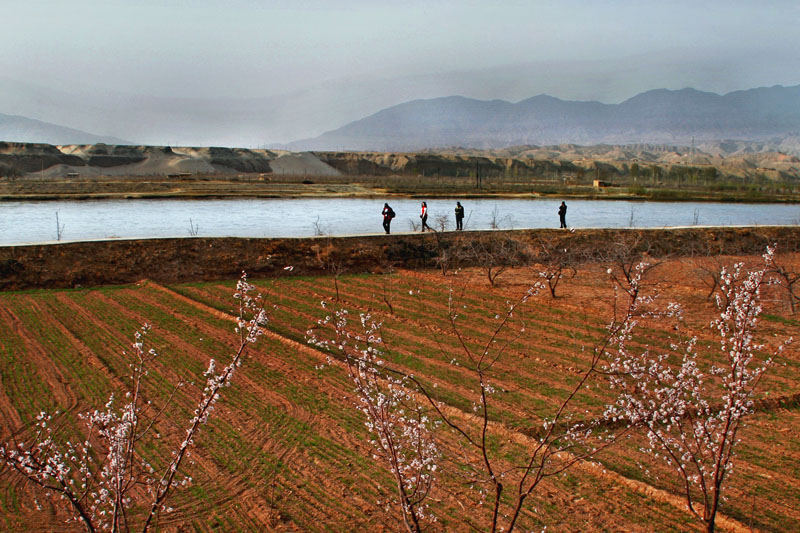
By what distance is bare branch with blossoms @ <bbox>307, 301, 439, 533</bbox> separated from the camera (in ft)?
16.0

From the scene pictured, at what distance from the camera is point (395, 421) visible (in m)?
6.81

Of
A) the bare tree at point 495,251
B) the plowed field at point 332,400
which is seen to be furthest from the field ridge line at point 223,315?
the bare tree at point 495,251

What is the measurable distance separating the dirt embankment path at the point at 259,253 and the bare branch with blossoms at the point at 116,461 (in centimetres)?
937

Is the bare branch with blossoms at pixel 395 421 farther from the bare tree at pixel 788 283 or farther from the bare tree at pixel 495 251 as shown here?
the bare tree at pixel 495 251

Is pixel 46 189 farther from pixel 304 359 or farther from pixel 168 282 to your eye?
pixel 304 359

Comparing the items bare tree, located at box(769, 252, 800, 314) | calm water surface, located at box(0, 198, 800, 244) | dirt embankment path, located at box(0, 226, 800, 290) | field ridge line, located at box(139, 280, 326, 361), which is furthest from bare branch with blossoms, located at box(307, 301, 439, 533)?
calm water surface, located at box(0, 198, 800, 244)

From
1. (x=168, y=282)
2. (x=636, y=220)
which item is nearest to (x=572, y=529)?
(x=168, y=282)

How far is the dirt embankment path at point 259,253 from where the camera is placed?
20641mm

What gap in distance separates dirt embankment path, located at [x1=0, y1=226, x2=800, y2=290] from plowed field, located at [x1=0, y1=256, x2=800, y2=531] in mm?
1706

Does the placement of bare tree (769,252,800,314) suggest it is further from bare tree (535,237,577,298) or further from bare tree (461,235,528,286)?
bare tree (461,235,528,286)

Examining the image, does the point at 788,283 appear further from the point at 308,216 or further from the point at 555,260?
the point at 308,216

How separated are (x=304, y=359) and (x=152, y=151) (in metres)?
112

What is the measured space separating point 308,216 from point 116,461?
107 feet

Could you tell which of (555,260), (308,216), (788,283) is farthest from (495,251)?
(308,216)
